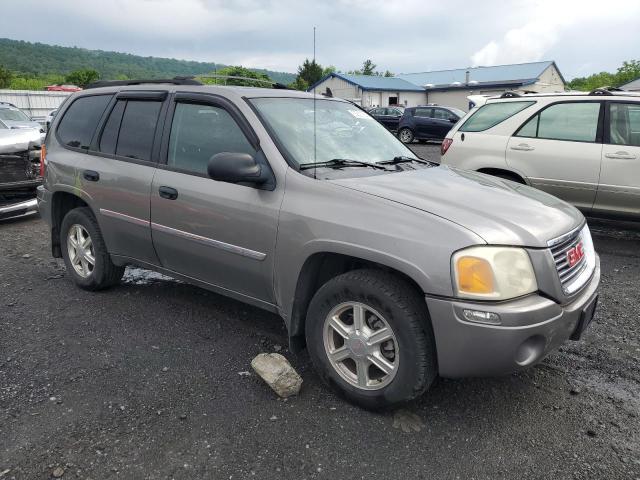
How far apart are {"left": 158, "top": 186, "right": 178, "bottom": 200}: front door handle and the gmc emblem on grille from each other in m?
2.42

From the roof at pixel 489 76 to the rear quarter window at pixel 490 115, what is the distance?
3881 centimetres

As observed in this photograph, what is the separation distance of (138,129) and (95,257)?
3.89 feet

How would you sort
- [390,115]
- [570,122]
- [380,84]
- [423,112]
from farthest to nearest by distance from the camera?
[380,84] → [390,115] → [423,112] → [570,122]

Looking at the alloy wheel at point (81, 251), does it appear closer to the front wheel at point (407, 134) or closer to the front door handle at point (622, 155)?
the front door handle at point (622, 155)

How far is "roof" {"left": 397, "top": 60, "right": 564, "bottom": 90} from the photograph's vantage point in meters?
42.7

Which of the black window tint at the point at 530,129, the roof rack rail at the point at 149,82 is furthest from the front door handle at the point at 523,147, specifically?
the roof rack rail at the point at 149,82

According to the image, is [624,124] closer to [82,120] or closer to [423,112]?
[82,120]

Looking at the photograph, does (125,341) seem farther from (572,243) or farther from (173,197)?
(572,243)

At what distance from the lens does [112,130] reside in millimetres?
4176

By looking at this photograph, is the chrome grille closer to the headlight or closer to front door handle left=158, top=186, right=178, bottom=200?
the headlight

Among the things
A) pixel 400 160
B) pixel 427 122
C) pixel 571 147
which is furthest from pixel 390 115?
pixel 400 160

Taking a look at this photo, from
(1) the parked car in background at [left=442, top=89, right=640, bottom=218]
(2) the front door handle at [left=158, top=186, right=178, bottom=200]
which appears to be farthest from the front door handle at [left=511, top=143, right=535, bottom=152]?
(2) the front door handle at [left=158, top=186, right=178, bottom=200]

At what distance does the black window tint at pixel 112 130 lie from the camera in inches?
163

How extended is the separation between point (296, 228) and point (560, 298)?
4.59 feet
